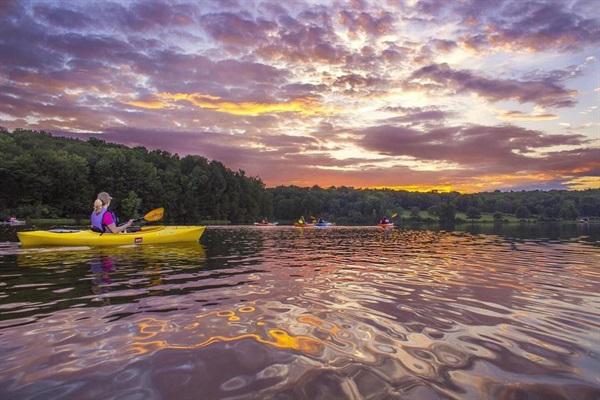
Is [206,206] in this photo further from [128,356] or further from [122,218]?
[128,356]

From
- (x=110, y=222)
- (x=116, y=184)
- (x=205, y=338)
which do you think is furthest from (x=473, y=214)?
(x=205, y=338)

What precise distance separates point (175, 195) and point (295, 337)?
8936 cm

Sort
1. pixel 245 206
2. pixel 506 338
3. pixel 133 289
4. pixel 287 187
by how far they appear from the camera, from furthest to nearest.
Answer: pixel 287 187
pixel 245 206
pixel 133 289
pixel 506 338

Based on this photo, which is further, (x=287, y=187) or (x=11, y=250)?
(x=287, y=187)

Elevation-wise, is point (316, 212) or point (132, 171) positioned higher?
point (132, 171)

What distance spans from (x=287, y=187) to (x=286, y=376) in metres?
158

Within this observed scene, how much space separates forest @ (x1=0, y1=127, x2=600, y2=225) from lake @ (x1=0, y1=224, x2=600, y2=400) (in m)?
65.2

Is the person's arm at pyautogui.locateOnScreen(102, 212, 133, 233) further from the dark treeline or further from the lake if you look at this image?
the dark treeline

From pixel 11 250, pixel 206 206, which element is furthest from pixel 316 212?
pixel 11 250

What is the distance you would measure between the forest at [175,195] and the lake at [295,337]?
65.2 metres

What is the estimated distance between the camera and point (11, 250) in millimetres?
15078

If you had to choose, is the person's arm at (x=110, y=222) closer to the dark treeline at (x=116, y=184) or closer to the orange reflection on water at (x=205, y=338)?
the orange reflection on water at (x=205, y=338)

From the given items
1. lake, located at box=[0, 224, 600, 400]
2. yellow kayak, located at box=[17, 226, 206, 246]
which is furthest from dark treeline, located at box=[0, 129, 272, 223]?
lake, located at box=[0, 224, 600, 400]

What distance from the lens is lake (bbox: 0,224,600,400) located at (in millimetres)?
3395
